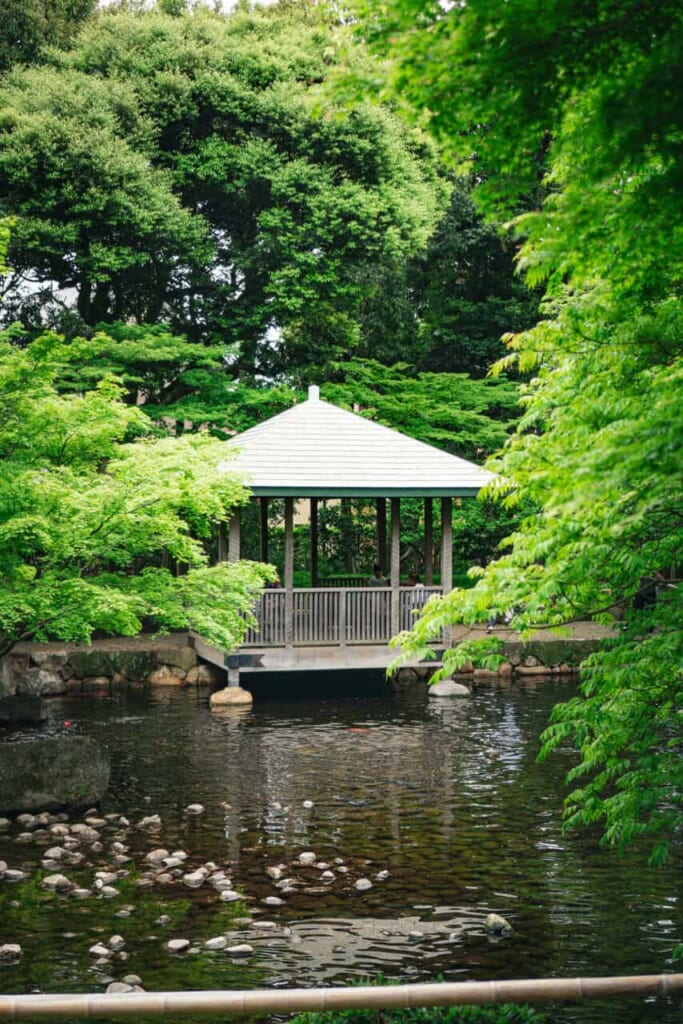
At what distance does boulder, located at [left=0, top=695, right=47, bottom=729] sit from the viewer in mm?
17562

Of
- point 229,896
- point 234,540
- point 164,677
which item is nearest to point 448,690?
point 234,540

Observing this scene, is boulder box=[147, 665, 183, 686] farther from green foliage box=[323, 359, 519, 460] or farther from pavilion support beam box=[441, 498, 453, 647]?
green foliage box=[323, 359, 519, 460]

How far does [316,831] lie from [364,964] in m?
3.86

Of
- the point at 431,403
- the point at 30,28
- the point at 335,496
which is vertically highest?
the point at 30,28

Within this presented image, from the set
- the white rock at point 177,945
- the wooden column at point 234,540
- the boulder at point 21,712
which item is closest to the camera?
the white rock at point 177,945

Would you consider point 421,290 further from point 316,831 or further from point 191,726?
point 316,831

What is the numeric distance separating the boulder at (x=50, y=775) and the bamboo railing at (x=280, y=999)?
26.6 feet

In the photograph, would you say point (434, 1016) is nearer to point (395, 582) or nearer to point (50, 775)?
point (50, 775)

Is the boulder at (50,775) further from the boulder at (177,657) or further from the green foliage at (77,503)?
the boulder at (177,657)

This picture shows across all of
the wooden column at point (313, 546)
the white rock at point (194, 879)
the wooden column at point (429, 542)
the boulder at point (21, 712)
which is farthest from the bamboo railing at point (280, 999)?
the wooden column at point (313, 546)

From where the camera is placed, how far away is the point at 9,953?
8.33 metres

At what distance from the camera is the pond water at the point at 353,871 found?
8203 mm

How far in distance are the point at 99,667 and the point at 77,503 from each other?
36.6ft

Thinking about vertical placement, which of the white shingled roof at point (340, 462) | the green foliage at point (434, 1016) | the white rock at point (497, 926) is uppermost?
the white shingled roof at point (340, 462)
